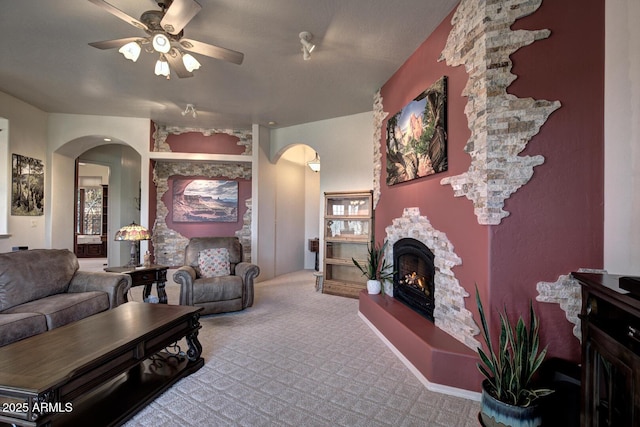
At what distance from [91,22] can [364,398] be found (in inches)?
152

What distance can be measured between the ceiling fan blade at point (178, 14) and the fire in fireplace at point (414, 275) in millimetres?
2733

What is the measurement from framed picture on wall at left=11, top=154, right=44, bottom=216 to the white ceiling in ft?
3.12

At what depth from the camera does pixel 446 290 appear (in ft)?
8.39

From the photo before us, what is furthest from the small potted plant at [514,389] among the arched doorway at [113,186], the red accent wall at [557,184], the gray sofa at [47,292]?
the arched doorway at [113,186]

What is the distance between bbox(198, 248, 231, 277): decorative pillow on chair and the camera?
4199 mm

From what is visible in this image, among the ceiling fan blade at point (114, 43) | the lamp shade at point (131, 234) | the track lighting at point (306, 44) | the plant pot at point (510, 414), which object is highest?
the track lighting at point (306, 44)

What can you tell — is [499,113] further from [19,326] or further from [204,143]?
[204,143]

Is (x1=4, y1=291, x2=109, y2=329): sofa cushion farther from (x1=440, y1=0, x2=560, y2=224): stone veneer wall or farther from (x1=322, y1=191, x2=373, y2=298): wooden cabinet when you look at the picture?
(x1=440, y1=0, x2=560, y2=224): stone veneer wall

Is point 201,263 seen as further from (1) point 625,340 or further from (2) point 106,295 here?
(1) point 625,340

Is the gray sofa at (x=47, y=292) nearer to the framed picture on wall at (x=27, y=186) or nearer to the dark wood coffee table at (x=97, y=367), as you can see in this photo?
the dark wood coffee table at (x=97, y=367)

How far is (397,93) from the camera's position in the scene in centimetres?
353

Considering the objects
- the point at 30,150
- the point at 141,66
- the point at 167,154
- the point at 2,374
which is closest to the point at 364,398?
the point at 2,374

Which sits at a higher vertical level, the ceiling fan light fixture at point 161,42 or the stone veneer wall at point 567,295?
the ceiling fan light fixture at point 161,42

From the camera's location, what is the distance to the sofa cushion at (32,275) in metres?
2.69
